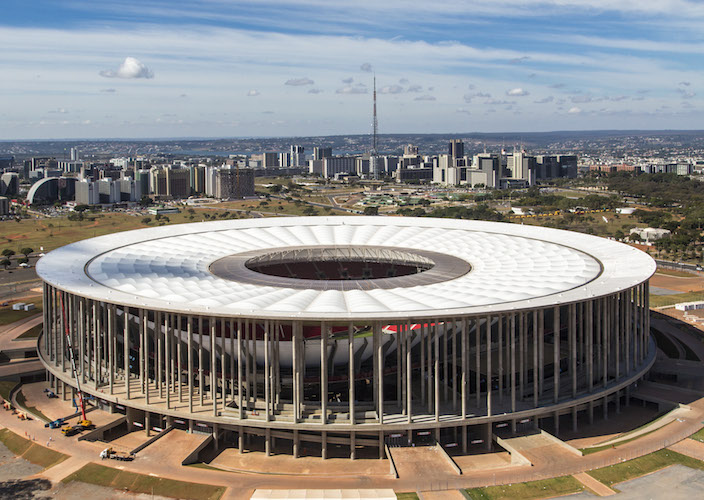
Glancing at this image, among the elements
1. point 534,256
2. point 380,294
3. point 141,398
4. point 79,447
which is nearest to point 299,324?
point 380,294

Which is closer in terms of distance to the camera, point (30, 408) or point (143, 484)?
point (143, 484)

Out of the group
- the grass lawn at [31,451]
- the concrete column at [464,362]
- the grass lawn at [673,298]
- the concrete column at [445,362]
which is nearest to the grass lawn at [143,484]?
the grass lawn at [31,451]

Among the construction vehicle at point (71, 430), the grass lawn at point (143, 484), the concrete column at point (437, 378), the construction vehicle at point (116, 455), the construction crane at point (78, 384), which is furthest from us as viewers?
the construction crane at point (78, 384)

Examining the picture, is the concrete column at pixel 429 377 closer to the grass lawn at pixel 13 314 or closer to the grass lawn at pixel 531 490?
the grass lawn at pixel 531 490

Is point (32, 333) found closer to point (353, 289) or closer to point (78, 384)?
point (78, 384)

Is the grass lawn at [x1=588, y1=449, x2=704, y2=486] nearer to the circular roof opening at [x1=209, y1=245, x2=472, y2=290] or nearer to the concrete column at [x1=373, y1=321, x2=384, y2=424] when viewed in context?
the concrete column at [x1=373, y1=321, x2=384, y2=424]

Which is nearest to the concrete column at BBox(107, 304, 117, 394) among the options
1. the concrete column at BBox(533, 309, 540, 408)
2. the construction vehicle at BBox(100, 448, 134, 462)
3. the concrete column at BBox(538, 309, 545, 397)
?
the construction vehicle at BBox(100, 448, 134, 462)

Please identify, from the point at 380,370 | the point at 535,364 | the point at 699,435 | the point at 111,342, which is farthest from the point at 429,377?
the point at 111,342
